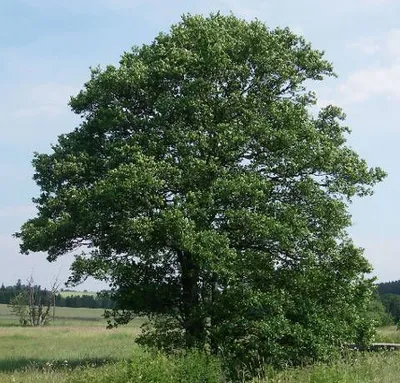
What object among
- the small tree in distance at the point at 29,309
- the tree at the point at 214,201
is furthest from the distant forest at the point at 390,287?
the tree at the point at 214,201

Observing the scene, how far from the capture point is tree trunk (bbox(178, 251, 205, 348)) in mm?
25831

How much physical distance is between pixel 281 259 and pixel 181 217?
5.73 metres

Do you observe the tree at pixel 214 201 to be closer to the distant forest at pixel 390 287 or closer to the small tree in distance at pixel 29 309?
the small tree in distance at pixel 29 309

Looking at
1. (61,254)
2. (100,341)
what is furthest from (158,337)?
(100,341)

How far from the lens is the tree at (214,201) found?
2439 centimetres

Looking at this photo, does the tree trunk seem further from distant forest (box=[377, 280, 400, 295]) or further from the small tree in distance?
distant forest (box=[377, 280, 400, 295])

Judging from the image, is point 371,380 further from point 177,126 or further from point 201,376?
point 177,126

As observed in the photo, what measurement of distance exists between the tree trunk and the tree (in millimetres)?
75

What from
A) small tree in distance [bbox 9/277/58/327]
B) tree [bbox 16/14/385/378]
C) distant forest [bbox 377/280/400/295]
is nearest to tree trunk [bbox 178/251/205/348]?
tree [bbox 16/14/385/378]

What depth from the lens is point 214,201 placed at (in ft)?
81.4

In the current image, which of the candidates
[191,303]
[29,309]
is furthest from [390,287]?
[191,303]

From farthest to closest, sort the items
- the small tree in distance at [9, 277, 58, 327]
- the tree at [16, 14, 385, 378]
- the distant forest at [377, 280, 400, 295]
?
the distant forest at [377, 280, 400, 295] → the small tree in distance at [9, 277, 58, 327] → the tree at [16, 14, 385, 378]

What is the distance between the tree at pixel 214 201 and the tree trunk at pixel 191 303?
0.07m

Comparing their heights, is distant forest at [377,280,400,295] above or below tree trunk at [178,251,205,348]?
above
